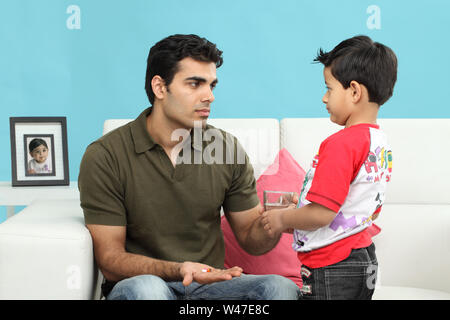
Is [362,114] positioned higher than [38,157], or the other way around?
[362,114]

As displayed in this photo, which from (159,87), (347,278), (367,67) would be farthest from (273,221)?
(159,87)

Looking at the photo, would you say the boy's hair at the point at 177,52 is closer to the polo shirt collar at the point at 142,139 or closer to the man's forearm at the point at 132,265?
the polo shirt collar at the point at 142,139

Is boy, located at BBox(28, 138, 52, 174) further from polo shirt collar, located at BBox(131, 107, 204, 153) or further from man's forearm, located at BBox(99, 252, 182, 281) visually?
man's forearm, located at BBox(99, 252, 182, 281)

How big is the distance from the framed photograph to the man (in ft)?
2.54

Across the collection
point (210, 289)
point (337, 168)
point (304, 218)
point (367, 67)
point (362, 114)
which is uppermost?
point (367, 67)

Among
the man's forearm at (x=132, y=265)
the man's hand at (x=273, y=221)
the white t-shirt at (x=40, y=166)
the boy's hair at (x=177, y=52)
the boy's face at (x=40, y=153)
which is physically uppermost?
the boy's hair at (x=177, y=52)

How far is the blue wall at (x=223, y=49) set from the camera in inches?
104

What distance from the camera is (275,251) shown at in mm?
1808

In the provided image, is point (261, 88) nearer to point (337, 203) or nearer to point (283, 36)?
point (283, 36)

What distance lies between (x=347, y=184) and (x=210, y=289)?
0.52m

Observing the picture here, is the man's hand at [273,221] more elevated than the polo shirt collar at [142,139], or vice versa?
the polo shirt collar at [142,139]

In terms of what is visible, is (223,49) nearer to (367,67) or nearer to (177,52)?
(177,52)

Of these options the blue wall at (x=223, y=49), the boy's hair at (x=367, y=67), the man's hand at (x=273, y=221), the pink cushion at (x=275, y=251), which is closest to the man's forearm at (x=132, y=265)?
the man's hand at (x=273, y=221)
